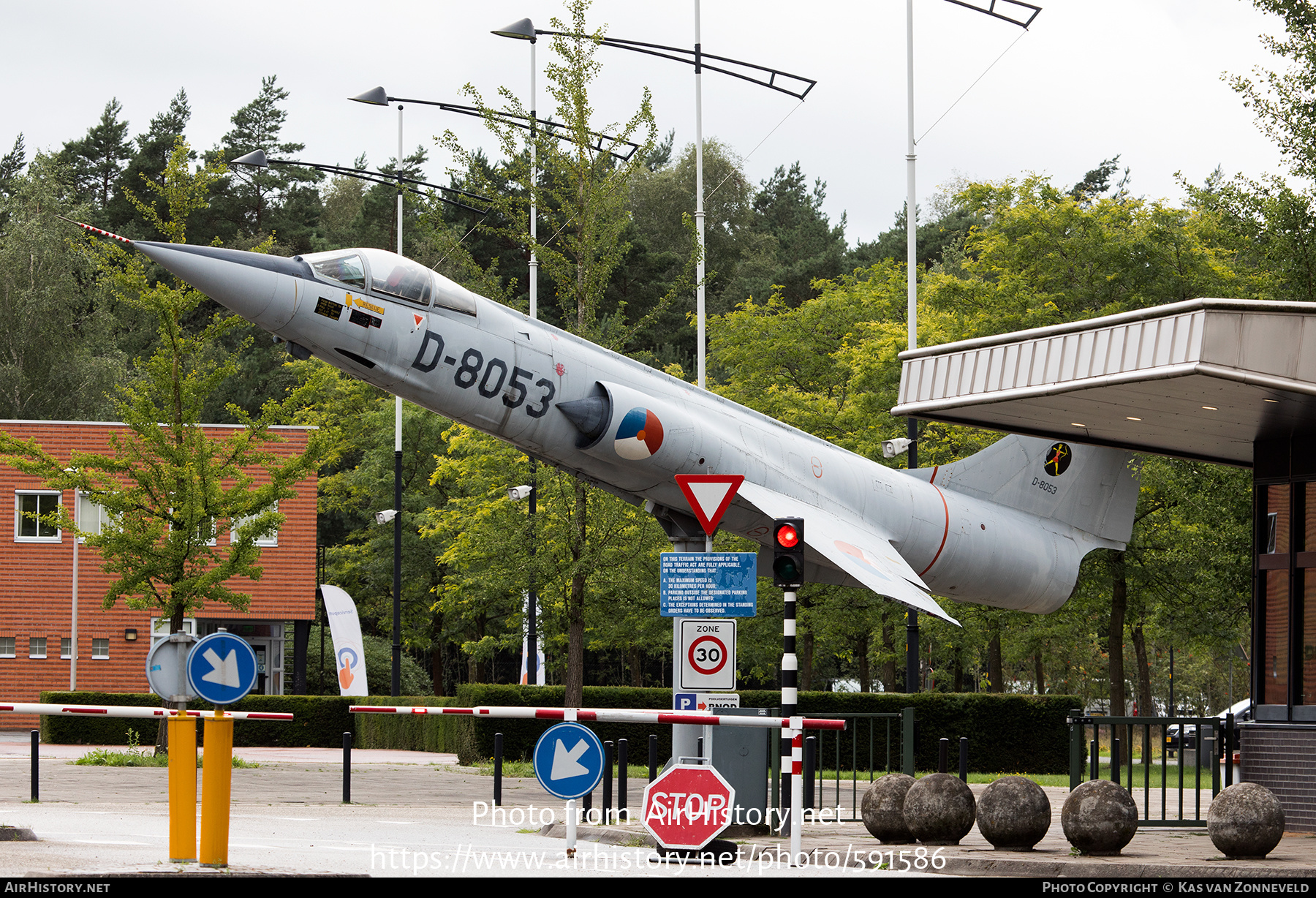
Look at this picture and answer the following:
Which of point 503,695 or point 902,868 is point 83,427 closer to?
point 503,695

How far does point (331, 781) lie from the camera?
20.8m

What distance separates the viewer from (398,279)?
1448 cm

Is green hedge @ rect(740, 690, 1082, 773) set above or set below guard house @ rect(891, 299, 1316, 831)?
below

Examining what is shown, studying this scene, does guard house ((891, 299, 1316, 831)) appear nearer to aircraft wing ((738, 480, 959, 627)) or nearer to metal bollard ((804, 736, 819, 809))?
aircraft wing ((738, 480, 959, 627))

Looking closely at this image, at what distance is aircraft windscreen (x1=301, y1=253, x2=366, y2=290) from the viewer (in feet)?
46.4

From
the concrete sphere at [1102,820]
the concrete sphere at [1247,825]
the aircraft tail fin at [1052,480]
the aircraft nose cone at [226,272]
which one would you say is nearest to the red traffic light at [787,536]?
the concrete sphere at [1102,820]

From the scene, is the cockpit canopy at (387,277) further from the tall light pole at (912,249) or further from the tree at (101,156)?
the tree at (101,156)

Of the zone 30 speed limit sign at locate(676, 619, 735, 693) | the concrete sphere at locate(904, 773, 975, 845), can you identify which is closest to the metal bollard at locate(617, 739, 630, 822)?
the zone 30 speed limit sign at locate(676, 619, 735, 693)

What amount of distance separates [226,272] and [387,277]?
1666 mm

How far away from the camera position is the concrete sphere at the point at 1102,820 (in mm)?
10812

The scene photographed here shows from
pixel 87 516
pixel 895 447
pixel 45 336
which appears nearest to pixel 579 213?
pixel 895 447

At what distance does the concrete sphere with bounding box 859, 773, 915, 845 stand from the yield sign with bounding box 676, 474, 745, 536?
2718mm

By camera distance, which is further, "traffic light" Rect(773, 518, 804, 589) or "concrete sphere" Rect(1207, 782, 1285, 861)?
"traffic light" Rect(773, 518, 804, 589)

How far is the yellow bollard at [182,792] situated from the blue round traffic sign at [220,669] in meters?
0.33
